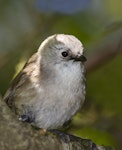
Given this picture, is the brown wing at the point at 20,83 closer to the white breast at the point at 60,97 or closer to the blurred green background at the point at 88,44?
the white breast at the point at 60,97

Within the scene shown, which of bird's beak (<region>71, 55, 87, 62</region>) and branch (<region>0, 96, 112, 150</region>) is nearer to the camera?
branch (<region>0, 96, 112, 150</region>)

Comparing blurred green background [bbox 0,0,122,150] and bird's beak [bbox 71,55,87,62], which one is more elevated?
bird's beak [bbox 71,55,87,62]

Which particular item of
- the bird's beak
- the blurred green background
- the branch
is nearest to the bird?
the bird's beak

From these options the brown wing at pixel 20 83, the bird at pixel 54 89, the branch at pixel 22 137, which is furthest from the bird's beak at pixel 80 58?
the branch at pixel 22 137

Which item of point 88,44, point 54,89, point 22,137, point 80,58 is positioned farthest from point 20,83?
point 22,137

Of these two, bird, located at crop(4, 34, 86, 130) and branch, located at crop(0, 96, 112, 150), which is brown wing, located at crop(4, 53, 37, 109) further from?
branch, located at crop(0, 96, 112, 150)

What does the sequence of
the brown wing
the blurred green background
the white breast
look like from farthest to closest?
the blurred green background → the brown wing → the white breast

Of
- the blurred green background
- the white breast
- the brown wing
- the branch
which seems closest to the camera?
the branch
